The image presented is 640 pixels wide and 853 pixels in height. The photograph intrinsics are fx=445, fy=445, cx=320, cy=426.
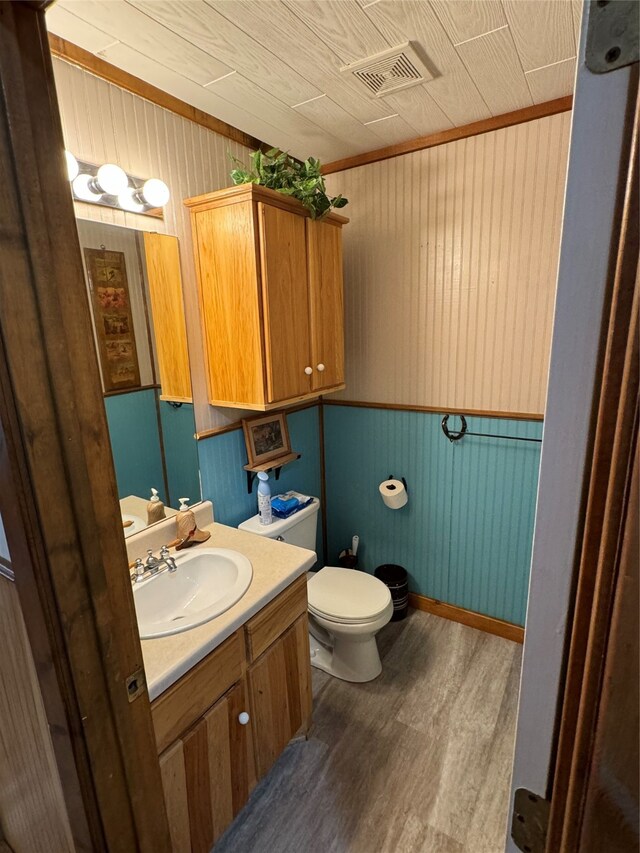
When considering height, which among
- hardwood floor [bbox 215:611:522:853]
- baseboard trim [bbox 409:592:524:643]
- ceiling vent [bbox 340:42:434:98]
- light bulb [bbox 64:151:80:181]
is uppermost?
ceiling vent [bbox 340:42:434:98]

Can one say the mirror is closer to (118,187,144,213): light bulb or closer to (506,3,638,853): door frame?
(118,187,144,213): light bulb

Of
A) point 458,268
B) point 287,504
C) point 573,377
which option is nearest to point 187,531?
point 287,504

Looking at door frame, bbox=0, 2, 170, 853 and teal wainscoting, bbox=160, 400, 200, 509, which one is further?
teal wainscoting, bbox=160, 400, 200, 509

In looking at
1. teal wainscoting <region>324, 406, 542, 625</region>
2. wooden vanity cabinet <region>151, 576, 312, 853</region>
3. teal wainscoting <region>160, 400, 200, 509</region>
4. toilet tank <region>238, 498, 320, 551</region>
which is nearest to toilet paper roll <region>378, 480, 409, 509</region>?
teal wainscoting <region>324, 406, 542, 625</region>

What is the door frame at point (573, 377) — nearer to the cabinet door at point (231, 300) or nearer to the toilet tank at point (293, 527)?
the cabinet door at point (231, 300)

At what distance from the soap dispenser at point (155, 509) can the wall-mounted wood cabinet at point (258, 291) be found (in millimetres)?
446

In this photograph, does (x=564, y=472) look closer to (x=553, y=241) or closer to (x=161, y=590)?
(x=161, y=590)

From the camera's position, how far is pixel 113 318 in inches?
58.7

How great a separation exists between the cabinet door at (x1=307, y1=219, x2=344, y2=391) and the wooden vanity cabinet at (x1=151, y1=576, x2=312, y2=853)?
3.17 feet

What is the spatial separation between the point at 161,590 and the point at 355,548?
1371 millimetres

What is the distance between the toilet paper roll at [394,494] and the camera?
231 cm

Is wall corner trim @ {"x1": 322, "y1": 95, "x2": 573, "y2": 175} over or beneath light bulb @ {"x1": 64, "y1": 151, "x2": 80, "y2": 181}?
over

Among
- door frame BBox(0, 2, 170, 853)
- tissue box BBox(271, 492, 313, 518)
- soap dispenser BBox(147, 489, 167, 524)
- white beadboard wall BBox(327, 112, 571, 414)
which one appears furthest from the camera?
tissue box BBox(271, 492, 313, 518)

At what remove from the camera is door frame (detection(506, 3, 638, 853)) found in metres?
0.36
